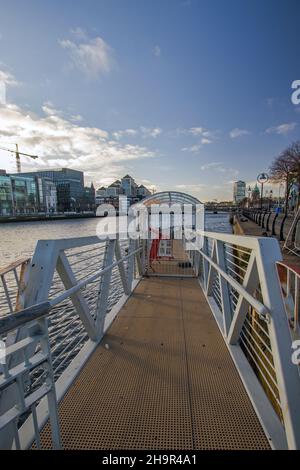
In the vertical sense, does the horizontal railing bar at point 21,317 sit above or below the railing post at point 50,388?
above

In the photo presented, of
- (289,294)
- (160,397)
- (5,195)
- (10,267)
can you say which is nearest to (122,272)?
(160,397)

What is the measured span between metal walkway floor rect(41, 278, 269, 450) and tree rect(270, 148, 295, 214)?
98.3ft

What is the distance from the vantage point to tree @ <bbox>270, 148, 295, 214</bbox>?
94.9ft

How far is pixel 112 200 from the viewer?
97375 millimetres

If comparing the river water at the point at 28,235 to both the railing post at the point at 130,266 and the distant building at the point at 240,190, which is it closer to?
the railing post at the point at 130,266

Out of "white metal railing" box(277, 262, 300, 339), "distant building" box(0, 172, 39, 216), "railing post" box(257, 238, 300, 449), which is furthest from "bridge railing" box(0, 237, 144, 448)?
"distant building" box(0, 172, 39, 216)

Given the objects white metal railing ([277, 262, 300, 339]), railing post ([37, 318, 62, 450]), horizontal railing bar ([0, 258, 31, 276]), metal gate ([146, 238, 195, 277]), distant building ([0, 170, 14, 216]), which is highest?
distant building ([0, 170, 14, 216])

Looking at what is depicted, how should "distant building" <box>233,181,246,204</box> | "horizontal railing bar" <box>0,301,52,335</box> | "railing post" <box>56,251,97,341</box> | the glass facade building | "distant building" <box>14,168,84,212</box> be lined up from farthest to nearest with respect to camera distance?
"distant building" <box>14,168,84,212</box>, "distant building" <box>233,181,246,204</box>, the glass facade building, "railing post" <box>56,251,97,341</box>, "horizontal railing bar" <box>0,301,52,335</box>

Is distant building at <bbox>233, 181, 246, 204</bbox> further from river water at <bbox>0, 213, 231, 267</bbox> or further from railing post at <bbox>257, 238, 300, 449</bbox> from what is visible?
railing post at <bbox>257, 238, 300, 449</bbox>

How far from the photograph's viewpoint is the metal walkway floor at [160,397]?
1.66 meters

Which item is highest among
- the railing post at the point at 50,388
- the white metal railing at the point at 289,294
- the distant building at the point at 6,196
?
the distant building at the point at 6,196

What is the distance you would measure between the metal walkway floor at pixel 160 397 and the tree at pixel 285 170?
98.3 ft

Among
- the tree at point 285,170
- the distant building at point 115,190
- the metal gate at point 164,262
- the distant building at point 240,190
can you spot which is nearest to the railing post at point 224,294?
the metal gate at point 164,262

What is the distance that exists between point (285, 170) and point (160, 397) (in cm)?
3516
